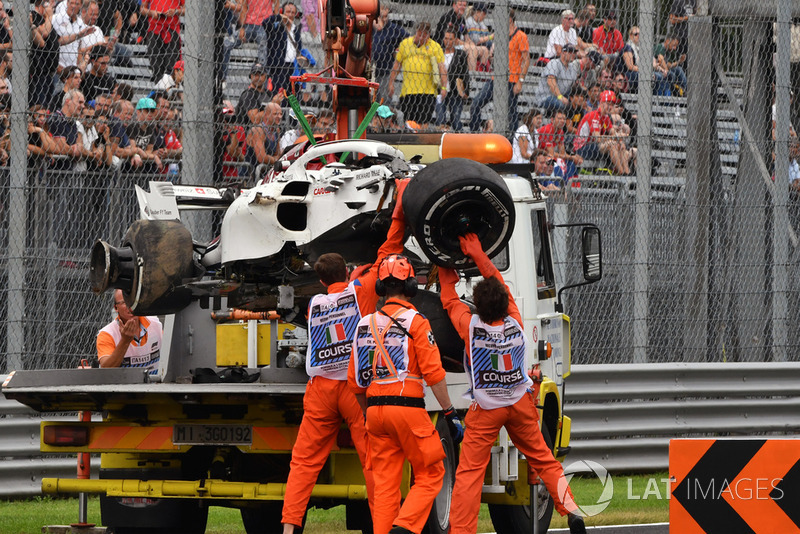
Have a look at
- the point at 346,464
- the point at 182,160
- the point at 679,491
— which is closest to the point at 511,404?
the point at 346,464

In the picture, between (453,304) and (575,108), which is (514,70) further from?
(453,304)

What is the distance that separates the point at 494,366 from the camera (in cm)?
783

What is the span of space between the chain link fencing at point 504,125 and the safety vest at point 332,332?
2351mm

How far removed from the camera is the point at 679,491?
582 cm

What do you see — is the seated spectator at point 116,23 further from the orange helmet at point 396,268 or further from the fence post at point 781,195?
the fence post at point 781,195

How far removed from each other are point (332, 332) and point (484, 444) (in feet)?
3.74

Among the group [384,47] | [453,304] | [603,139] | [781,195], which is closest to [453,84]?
[384,47]

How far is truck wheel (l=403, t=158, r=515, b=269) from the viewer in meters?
7.25

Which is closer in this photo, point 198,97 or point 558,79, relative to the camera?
point 198,97

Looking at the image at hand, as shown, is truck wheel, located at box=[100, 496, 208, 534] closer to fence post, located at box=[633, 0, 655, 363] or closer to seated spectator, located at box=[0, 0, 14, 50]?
seated spectator, located at box=[0, 0, 14, 50]

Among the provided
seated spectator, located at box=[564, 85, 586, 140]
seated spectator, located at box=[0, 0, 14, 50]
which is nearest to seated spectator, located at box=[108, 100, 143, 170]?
seated spectator, located at box=[0, 0, 14, 50]

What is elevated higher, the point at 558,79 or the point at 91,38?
the point at 91,38

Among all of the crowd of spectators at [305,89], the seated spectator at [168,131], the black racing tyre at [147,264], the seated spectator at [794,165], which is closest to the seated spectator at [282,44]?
the crowd of spectators at [305,89]

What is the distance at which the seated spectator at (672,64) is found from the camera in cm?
1182
